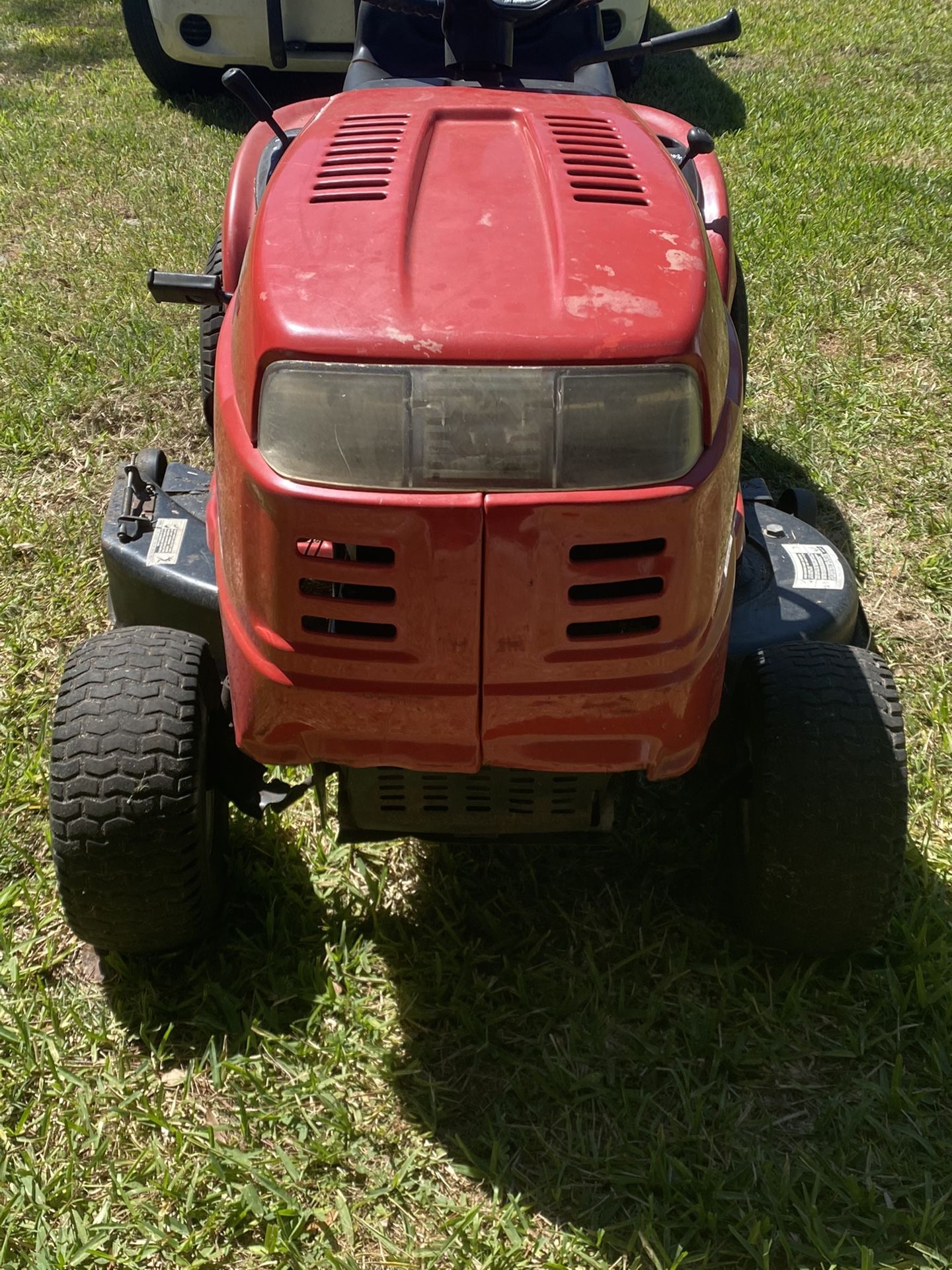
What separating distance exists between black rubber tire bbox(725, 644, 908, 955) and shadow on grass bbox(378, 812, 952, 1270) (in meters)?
0.20

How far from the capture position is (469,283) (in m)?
1.57

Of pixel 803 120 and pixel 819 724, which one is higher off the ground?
pixel 819 724

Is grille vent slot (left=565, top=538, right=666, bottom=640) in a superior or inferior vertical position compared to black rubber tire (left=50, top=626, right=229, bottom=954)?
superior

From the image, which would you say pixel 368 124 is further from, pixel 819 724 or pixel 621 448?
pixel 819 724

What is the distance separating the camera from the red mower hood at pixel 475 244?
4.99 ft

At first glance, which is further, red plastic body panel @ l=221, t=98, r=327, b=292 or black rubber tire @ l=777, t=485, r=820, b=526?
black rubber tire @ l=777, t=485, r=820, b=526

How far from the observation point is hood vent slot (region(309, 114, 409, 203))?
177 centimetres

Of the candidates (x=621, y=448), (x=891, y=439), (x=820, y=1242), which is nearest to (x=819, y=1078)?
(x=820, y=1242)

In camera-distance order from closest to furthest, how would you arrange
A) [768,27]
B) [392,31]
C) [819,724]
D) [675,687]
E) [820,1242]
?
Result: [675,687]
[820,1242]
[819,724]
[392,31]
[768,27]

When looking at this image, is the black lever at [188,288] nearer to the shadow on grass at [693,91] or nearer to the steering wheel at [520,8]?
the steering wheel at [520,8]

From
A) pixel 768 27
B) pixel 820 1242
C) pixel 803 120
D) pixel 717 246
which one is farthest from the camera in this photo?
pixel 768 27

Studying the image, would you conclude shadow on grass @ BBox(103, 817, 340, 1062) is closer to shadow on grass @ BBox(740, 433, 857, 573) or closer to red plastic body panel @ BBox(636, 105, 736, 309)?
red plastic body panel @ BBox(636, 105, 736, 309)

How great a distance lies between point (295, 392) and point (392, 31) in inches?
69.4

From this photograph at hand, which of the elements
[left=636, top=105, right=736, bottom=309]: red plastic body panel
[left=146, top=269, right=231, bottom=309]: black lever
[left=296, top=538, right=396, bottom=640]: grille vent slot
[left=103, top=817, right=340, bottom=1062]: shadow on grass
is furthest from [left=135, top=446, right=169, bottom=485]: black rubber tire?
[left=636, top=105, right=736, bottom=309]: red plastic body panel
